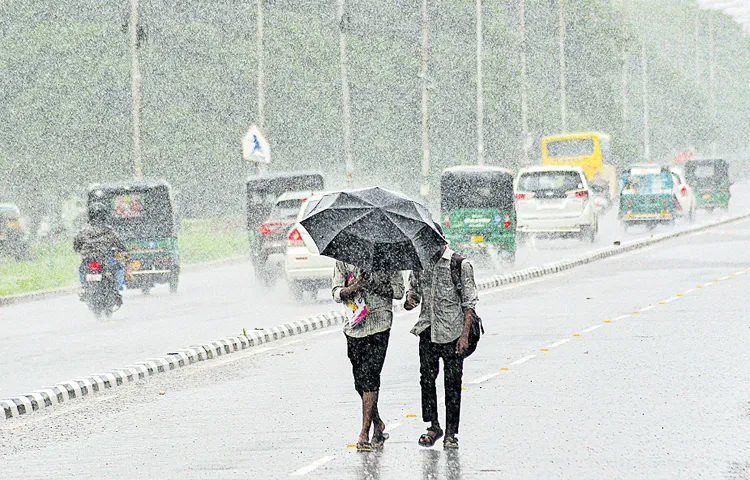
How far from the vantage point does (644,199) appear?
143 feet

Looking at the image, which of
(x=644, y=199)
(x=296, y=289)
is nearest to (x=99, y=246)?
(x=296, y=289)

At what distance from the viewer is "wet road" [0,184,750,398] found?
1598 centimetres

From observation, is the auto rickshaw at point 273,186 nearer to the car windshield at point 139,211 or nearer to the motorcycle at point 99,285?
the car windshield at point 139,211

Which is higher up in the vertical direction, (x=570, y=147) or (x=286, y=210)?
(x=570, y=147)

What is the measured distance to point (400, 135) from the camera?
61812 mm

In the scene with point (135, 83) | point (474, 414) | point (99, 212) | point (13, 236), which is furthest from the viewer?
point (13, 236)

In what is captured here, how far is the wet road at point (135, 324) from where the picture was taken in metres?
16.0

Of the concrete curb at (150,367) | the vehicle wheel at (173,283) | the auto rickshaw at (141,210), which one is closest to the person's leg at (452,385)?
the concrete curb at (150,367)

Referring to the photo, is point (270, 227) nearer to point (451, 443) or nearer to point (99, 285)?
point (99, 285)

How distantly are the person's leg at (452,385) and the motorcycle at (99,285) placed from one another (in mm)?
13000

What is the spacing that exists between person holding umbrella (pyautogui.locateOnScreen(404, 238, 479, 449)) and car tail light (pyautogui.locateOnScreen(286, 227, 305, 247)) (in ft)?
45.7

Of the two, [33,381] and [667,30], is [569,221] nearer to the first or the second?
[33,381]

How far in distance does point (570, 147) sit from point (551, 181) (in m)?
25.6

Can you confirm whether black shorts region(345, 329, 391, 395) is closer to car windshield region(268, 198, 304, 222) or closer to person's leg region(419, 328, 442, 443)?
person's leg region(419, 328, 442, 443)
